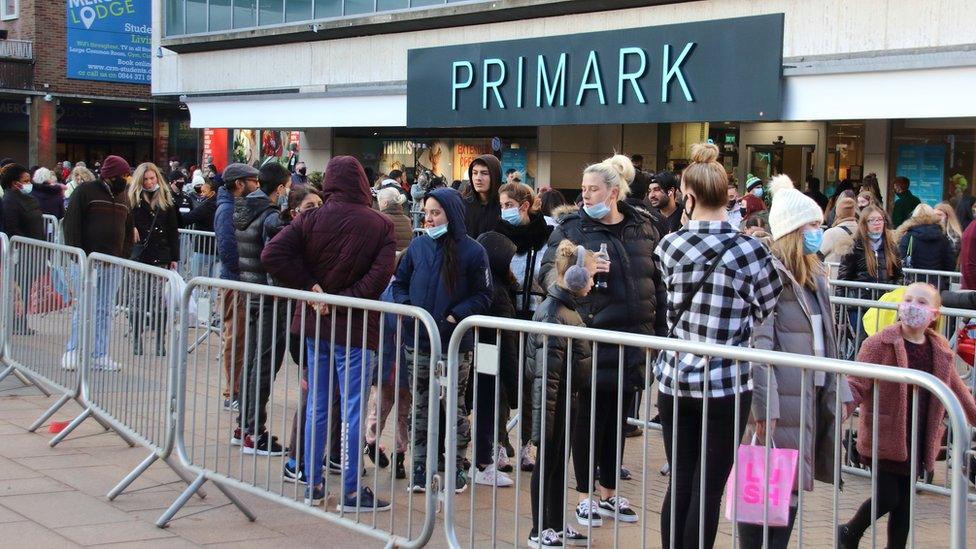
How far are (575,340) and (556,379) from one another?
0.67ft

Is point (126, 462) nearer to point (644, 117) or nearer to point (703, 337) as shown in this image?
point (703, 337)

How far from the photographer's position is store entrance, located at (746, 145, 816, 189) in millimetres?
19750

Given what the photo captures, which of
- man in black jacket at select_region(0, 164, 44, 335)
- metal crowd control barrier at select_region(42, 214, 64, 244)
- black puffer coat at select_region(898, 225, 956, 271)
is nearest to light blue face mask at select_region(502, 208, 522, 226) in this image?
black puffer coat at select_region(898, 225, 956, 271)

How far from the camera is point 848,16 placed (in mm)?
16734

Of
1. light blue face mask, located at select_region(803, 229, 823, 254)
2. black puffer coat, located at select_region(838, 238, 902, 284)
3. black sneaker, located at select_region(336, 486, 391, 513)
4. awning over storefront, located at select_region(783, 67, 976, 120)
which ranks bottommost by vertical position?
black sneaker, located at select_region(336, 486, 391, 513)

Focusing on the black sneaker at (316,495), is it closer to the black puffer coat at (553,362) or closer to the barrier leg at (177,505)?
the barrier leg at (177,505)

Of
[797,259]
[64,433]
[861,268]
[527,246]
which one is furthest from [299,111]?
[797,259]

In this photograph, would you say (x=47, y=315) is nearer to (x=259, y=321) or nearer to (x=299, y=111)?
(x=259, y=321)

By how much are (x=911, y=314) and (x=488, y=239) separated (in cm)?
278

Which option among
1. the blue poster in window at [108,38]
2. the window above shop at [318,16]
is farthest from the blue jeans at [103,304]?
the blue poster in window at [108,38]

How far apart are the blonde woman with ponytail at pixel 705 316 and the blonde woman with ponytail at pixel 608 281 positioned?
0.88 m

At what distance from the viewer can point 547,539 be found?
5449 mm

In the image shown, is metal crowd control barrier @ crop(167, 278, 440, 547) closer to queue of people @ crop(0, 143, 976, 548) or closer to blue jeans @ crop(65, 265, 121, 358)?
queue of people @ crop(0, 143, 976, 548)

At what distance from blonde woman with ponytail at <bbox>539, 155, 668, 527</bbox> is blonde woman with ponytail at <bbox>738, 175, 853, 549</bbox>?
32.8 inches
